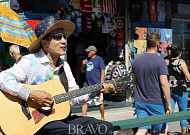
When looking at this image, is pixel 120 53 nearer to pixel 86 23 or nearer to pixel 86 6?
pixel 86 23

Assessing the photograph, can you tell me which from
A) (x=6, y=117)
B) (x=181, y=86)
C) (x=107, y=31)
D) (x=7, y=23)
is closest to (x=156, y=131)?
(x=181, y=86)

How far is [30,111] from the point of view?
8.02 feet

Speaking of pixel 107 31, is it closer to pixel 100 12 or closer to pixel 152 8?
Answer: pixel 100 12

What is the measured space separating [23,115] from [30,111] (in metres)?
0.07

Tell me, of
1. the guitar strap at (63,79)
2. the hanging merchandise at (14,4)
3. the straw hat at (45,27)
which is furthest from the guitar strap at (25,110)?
the hanging merchandise at (14,4)

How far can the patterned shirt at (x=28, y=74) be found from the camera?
7.98 ft

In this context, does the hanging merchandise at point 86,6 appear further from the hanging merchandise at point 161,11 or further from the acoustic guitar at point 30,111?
the acoustic guitar at point 30,111

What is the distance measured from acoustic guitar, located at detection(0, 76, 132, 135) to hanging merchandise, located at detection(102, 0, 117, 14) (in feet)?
21.5

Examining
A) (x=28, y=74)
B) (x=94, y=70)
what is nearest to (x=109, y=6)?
(x=94, y=70)

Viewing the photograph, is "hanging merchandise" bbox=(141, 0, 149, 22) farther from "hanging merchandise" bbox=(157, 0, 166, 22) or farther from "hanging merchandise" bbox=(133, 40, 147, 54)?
"hanging merchandise" bbox=(133, 40, 147, 54)

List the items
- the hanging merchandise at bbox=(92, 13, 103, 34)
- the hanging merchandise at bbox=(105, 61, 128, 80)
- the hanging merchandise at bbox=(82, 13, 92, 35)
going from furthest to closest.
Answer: the hanging merchandise at bbox=(92, 13, 103, 34)
the hanging merchandise at bbox=(82, 13, 92, 35)
the hanging merchandise at bbox=(105, 61, 128, 80)

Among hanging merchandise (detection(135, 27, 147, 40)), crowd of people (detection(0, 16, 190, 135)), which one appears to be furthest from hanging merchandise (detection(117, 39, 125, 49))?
crowd of people (detection(0, 16, 190, 135))

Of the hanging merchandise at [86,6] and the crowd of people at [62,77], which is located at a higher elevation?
the hanging merchandise at [86,6]

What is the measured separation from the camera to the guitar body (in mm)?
2342
